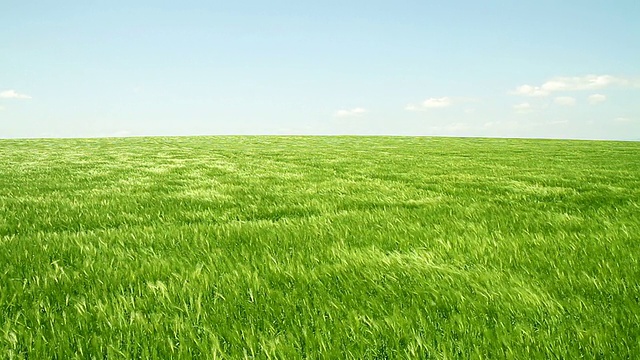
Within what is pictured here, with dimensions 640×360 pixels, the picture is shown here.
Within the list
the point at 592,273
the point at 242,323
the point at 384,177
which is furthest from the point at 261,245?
the point at 384,177

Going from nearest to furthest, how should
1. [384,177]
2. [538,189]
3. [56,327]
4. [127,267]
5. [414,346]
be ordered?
[414,346] → [56,327] → [127,267] → [538,189] → [384,177]

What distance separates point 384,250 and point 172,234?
263 cm

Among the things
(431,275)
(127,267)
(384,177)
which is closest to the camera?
(431,275)

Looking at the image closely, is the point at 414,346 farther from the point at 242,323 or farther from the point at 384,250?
the point at 384,250

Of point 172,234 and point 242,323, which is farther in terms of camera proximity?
point 172,234

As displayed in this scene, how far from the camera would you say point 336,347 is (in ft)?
6.92

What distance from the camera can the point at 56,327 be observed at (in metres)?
2.35

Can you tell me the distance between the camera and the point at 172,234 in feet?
15.1

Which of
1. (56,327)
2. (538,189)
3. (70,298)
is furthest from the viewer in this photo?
(538,189)

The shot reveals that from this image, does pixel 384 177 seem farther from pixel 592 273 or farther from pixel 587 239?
pixel 592 273

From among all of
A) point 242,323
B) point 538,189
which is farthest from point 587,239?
point 538,189

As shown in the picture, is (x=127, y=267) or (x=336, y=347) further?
(x=127, y=267)

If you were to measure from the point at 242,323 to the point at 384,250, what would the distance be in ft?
6.53

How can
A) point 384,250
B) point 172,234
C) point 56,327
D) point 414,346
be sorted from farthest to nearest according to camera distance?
point 172,234 → point 384,250 → point 56,327 → point 414,346
